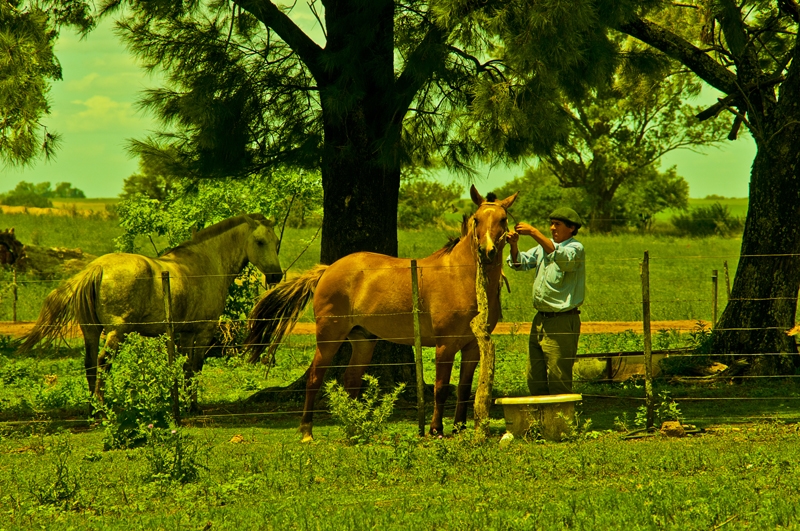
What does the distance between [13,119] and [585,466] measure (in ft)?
28.4

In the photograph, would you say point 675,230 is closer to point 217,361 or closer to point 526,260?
point 217,361

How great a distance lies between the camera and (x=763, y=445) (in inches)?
263

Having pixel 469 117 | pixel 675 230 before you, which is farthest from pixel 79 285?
pixel 675 230

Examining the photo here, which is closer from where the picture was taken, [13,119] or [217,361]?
[13,119]

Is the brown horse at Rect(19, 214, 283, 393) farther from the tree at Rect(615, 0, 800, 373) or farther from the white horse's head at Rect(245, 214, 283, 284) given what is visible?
the tree at Rect(615, 0, 800, 373)

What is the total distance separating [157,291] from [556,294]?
4500mm

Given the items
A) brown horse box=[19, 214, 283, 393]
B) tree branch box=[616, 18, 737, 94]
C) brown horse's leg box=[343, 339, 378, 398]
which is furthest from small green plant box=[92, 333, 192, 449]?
tree branch box=[616, 18, 737, 94]

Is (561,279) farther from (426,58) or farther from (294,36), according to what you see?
(294,36)

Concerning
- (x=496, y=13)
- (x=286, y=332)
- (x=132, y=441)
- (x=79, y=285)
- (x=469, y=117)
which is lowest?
(x=132, y=441)

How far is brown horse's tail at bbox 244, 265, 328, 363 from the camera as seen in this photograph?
8516 mm

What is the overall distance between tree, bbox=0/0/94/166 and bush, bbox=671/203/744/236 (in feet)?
110

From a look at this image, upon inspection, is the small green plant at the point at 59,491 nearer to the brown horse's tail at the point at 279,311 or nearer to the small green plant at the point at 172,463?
the small green plant at the point at 172,463

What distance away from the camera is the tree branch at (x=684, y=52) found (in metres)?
11.6

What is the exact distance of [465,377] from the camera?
7.77m
